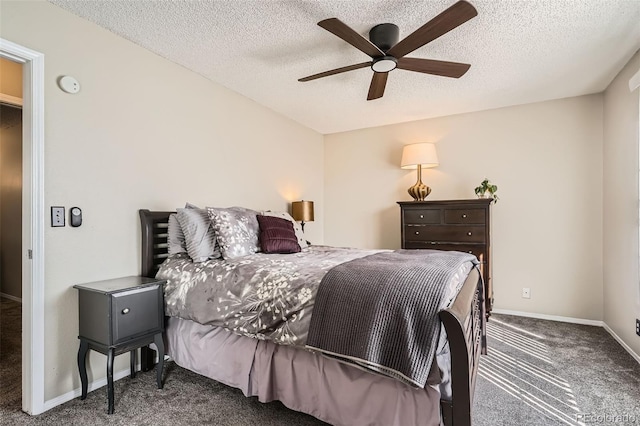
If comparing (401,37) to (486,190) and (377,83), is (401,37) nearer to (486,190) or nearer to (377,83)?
(377,83)

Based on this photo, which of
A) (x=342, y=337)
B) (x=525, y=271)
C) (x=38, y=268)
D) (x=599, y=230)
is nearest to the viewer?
(x=342, y=337)

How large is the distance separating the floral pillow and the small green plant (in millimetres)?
2644

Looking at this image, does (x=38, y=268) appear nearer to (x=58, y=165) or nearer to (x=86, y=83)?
(x=58, y=165)

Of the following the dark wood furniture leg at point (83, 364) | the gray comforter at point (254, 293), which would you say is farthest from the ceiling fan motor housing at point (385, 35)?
the dark wood furniture leg at point (83, 364)

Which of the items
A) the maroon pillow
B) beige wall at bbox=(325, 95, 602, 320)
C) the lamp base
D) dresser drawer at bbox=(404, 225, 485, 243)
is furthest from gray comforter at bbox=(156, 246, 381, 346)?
beige wall at bbox=(325, 95, 602, 320)

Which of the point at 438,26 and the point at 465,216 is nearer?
the point at 438,26

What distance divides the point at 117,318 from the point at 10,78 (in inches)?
112

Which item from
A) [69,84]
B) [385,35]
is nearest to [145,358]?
[69,84]

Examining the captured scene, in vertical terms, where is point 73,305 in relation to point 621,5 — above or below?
below

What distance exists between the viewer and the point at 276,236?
278 cm

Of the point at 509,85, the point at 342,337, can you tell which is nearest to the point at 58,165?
the point at 342,337

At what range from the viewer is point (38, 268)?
6.32ft

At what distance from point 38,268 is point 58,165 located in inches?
25.2

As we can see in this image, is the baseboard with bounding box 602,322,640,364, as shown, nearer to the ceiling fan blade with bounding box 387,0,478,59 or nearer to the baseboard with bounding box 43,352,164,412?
the ceiling fan blade with bounding box 387,0,478,59
